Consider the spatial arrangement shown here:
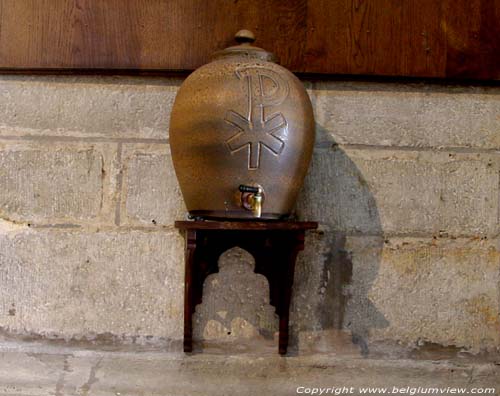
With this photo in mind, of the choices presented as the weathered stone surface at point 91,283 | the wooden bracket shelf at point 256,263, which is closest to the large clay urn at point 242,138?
the wooden bracket shelf at point 256,263

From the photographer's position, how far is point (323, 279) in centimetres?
133

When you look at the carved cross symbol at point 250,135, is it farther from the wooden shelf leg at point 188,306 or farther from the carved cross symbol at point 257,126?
the wooden shelf leg at point 188,306

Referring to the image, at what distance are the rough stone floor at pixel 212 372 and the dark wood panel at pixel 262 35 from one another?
0.69m

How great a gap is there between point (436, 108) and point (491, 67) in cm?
16

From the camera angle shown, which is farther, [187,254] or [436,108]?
[436,108]

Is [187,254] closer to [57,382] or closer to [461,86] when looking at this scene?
[57,382]

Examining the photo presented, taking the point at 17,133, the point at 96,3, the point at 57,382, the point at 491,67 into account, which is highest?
the point at 96,3

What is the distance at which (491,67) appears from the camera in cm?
135

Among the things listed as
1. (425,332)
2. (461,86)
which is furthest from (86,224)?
(461,86)

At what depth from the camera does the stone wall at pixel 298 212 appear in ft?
4.30

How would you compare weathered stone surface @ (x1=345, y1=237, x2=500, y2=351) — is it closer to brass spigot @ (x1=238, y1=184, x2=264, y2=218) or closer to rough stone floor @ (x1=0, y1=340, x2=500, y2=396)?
rough stone floor @ (x1=0, y1=340, x2=500, y2=396)

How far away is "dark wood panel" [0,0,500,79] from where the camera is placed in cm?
133

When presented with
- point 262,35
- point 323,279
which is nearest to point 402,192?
point 323,279

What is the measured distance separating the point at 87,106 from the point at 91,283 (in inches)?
17.2
